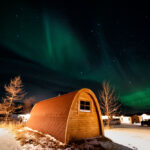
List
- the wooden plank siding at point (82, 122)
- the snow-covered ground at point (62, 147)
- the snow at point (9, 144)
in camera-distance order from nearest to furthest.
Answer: the snow at point (9, 144), the snow-covered ground at point (62, 147), the wooden plank siding at point (82, 122)

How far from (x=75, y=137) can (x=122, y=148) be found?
11.7ft

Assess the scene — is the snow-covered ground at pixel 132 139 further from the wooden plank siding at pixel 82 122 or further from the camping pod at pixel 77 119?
the wooden plank siding at pixel 82 122

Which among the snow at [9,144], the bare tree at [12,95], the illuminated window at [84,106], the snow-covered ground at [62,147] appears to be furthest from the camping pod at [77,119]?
the bare tree at [12,95]

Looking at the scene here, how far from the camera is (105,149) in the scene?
6789mm

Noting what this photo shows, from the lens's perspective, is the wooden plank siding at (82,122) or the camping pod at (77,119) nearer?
the camping pod at (77,119)

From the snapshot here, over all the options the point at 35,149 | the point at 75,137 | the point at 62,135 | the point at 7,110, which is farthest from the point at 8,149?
the point at 7,110

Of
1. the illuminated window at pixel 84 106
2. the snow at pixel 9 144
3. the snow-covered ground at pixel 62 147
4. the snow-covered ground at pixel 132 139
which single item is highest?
the illuminated window at pixel 84 106

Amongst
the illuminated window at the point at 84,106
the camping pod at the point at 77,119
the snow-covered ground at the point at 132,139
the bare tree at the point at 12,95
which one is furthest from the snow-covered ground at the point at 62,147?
the bare tree at the point at 12,95

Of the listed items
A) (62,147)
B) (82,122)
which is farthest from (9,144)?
(82,122)

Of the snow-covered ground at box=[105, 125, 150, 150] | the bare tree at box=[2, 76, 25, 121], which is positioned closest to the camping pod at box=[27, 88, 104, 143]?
the snow-covered ground at box=[105, 125, 150, 150]

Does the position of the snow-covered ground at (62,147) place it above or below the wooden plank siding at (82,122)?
below

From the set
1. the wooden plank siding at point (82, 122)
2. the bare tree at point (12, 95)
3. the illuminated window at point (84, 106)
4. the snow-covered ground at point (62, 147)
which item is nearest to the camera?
the snow-covered ground at point (62, 147)

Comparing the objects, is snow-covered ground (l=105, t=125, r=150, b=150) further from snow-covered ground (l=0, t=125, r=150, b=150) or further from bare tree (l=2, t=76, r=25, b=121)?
bare tree (l=2, t=76, r=25, b=121)

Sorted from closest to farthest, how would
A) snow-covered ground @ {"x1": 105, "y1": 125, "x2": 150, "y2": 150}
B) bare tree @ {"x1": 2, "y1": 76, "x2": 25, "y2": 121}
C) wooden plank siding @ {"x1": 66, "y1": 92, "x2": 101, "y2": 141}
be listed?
snow-covered ground @ {"x1": 105, "y1": 125, "x2": 150, "y2": 150} → wooden plank siding @ {"x1": 66, "y1": 92, "x2": 101, "y2": 141} → bare tree @ {"x1": 2, "y1": 76, "x2": 25, "y2": 121}
